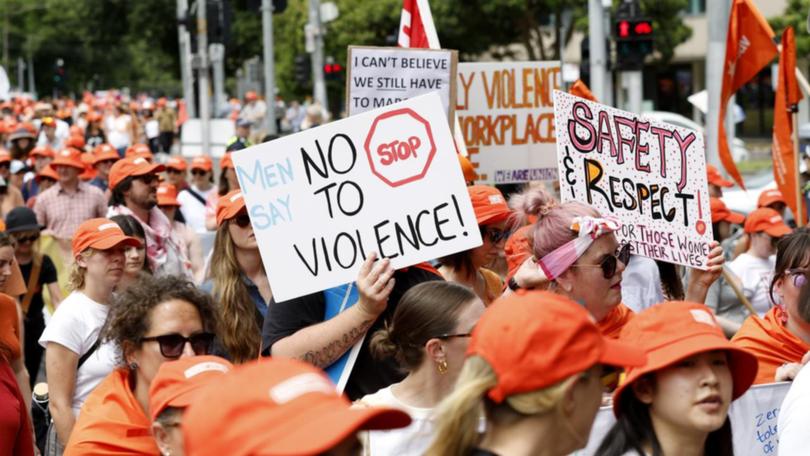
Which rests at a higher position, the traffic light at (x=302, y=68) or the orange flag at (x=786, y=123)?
the orange flag at (x=786, y=123)

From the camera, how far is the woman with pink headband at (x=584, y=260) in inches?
208

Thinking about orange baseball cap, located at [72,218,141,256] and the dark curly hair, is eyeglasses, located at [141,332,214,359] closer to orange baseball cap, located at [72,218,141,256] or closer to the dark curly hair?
the dark curly hair

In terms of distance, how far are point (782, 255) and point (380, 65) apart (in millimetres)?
3063

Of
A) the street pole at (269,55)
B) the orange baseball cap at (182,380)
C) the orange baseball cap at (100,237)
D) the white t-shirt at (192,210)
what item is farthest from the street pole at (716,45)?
the orange baseball cap at (182,380)

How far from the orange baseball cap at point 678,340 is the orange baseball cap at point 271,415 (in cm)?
117

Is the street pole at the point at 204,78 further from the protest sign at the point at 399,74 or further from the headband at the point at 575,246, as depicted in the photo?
the headband at the point at 575,246

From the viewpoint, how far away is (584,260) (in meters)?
5.30

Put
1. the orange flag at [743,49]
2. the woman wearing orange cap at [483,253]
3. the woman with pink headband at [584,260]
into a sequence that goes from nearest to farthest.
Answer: the woman with pink headband at [584,260]
the woman wearing orange cap at [483,253]
the orange flag at [743,49]

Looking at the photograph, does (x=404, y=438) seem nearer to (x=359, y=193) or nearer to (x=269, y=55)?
(x=359, y=193)

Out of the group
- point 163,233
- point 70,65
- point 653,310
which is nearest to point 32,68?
point 70,65

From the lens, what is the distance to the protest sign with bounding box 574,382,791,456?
17.5ft

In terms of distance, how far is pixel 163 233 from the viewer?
9805mm

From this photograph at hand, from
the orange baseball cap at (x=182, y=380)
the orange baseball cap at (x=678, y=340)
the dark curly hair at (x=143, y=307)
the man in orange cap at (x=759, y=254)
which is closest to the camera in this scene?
the orange baseball cap at (x=678, y=340)

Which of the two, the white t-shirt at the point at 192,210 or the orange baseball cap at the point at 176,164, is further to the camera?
the orange baseball cap at the point at 176,164
